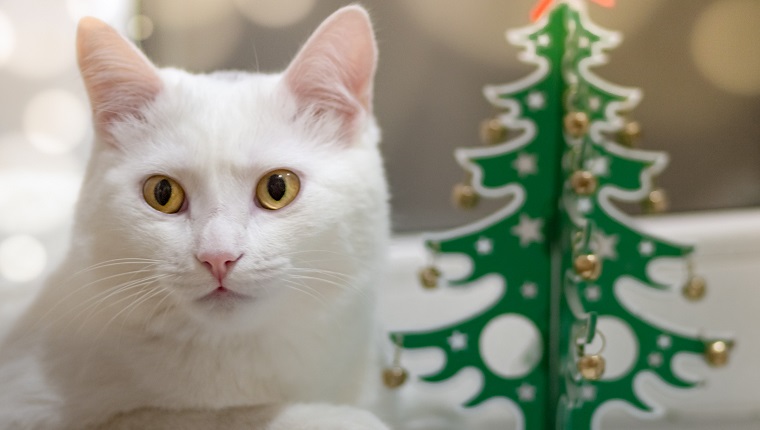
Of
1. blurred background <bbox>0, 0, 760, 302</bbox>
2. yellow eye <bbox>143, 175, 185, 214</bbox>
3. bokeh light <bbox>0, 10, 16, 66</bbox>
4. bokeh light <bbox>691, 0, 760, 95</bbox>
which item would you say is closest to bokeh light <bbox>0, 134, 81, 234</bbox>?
blurred background <bbox>0, 0, 760, 302</bbox>

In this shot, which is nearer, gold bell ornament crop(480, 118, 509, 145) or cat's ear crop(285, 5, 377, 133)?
cat's ear crop(285, 5, 377, 133)

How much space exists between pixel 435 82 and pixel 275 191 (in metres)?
0.52

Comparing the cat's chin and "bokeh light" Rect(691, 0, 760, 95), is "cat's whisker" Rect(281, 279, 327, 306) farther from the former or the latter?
"bokeh light" Rect(691, 0, 760, 95)

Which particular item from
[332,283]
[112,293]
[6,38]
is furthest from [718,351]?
[6,38]

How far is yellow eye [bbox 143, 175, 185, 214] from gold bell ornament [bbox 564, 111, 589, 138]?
0.42m

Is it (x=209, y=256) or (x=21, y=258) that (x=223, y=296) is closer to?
(x=209, y=256)

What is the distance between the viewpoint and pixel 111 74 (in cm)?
69

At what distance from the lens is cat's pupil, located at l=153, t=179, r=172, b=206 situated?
25.5 inches

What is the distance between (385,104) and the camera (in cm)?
110

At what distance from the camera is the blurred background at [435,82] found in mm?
962

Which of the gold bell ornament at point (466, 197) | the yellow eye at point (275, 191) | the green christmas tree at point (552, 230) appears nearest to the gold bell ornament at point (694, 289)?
the green christmas tree at point (552, 230)

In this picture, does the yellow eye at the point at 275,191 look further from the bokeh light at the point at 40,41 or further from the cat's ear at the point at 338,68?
the bokeh light at the point at 40,41

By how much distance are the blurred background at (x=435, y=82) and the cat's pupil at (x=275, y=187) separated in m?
0.38

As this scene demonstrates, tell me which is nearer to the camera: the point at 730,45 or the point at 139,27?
the point at 139,27
